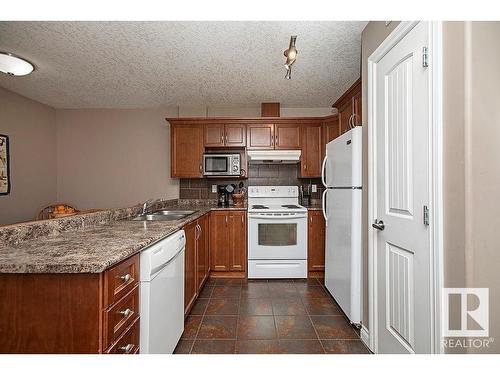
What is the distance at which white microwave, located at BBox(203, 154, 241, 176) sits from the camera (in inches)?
144

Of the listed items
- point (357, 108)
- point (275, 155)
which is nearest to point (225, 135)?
point (275, 155)

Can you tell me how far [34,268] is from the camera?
36.1 inches

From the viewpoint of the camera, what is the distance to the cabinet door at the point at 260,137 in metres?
3.68

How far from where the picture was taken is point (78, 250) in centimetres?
111

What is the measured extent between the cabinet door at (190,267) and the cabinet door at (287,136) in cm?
185

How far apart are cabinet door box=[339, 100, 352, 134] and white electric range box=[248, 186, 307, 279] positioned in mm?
1100

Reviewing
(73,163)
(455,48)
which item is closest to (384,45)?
(455,48)

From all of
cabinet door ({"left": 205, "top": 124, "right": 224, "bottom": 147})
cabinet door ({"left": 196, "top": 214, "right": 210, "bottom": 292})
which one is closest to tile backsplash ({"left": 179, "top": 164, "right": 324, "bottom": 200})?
cabinet door ({"left": 205, "top": 124, "right": 224, "bottom": 147})

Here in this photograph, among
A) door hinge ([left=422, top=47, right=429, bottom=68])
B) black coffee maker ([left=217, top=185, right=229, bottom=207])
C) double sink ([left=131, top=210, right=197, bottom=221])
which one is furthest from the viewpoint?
black coffee maker ([left=217, top=185, right=229, bottom=207])

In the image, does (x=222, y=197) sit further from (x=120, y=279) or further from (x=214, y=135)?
(x=120, y=279)

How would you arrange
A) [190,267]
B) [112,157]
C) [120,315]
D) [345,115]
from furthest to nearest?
[112,157] < [345,115] < [190,267] < [120,315]

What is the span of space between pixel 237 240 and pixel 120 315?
7.38 feet

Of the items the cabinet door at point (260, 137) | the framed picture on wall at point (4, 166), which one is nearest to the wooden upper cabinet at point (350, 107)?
the cabinet door at point (260, 137)

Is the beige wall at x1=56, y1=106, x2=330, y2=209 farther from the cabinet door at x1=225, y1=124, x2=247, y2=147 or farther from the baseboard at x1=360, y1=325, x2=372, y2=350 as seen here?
the baseboard at x1=360, y1=325, x2=372, y2=350
